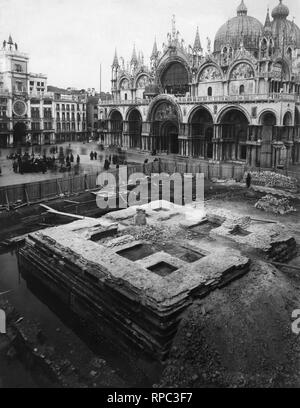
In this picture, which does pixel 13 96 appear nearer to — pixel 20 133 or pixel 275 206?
pixel 20 133

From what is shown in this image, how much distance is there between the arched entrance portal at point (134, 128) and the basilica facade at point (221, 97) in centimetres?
15

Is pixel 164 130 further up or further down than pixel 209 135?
further up

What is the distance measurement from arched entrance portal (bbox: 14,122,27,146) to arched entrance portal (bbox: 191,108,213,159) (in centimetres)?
3069

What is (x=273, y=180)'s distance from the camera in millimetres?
30047

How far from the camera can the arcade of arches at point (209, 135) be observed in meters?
38.2

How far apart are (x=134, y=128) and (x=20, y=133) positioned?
20.3 m

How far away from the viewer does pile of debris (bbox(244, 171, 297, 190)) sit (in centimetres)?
2935

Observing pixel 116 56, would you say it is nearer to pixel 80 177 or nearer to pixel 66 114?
pixel 66 114

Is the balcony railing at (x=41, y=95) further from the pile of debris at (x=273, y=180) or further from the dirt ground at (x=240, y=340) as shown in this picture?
the dirt ground at (x=240, y=340)

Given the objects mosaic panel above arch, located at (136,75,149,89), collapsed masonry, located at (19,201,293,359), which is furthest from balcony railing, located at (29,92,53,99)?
collapsed masonry, located at (19,201,293,359)

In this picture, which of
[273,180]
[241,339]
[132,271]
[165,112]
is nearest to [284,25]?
[165,112]

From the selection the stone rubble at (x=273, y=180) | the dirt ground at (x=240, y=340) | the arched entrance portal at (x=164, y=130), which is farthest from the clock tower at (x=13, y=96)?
the dirt ground at (x=240, y=340)

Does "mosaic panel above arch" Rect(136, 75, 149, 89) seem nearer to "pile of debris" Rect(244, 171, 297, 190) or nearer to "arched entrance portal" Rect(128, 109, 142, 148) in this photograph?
"arched entrance portal" Rect(128, 109, 142, 148)

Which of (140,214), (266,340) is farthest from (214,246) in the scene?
(266,340)
